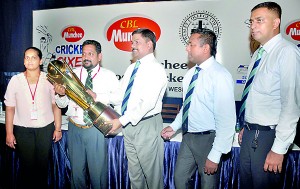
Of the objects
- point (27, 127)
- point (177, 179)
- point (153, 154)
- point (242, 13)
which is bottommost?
point (177, 179)

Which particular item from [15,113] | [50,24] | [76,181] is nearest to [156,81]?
[76,181]

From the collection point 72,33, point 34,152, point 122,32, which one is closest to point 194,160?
point 34,152

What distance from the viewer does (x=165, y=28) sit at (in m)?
3.86

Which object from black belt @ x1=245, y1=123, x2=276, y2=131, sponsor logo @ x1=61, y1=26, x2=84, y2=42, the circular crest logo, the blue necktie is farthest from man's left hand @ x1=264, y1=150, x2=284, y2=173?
sponsor logo @ x1=61, y1=26, x2=84, y2=42

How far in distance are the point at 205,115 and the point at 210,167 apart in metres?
0.33

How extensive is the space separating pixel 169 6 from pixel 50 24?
2.03 metres

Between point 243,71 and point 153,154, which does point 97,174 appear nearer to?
point 153,154

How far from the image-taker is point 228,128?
162cm

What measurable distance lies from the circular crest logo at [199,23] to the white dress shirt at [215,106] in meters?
2.09

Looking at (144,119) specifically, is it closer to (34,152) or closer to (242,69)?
(34,152)

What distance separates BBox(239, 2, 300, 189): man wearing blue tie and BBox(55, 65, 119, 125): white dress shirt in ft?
3.55

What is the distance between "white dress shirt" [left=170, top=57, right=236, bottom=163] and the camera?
1.62 metres

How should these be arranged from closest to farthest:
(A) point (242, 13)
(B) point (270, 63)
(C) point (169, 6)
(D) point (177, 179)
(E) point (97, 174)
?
(B) point (270, 63) → (D) point (177, 179) → (E) point (97, 174) → (A) point (242, 13) → (C) point (169, 6)

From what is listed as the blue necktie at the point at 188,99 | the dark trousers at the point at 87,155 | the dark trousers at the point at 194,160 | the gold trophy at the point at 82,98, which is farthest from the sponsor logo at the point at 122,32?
the dark trousers at the point at 194,160
